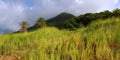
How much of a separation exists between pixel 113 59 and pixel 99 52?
17.0 inches

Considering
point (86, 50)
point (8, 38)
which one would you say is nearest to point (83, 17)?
point (8, 38)

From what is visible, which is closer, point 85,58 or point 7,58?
point 85,58

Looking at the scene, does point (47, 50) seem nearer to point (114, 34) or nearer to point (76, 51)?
point (76, 51)

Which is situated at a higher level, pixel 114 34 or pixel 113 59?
pixel 114 34

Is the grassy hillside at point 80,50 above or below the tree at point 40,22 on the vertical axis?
below

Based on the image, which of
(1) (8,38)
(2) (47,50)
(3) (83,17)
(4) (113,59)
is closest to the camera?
(4) (113,59)

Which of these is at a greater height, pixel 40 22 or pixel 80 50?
pixel 40 22

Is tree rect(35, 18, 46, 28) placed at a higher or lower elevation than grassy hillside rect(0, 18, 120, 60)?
higher

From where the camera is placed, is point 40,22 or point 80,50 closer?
point 80,50

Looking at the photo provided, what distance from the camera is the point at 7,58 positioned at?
9445mm

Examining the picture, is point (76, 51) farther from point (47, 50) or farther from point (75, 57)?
point (47, 50)

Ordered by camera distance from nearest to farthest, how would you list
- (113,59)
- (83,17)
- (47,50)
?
(113,59) < (47,50) < (83,17)

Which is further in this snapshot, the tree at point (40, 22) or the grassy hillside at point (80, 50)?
the tree at point (40, 22)

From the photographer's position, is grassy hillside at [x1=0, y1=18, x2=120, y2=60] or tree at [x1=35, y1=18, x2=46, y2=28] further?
tree at [x1=35, y1=18, x2=46, y2=28]
